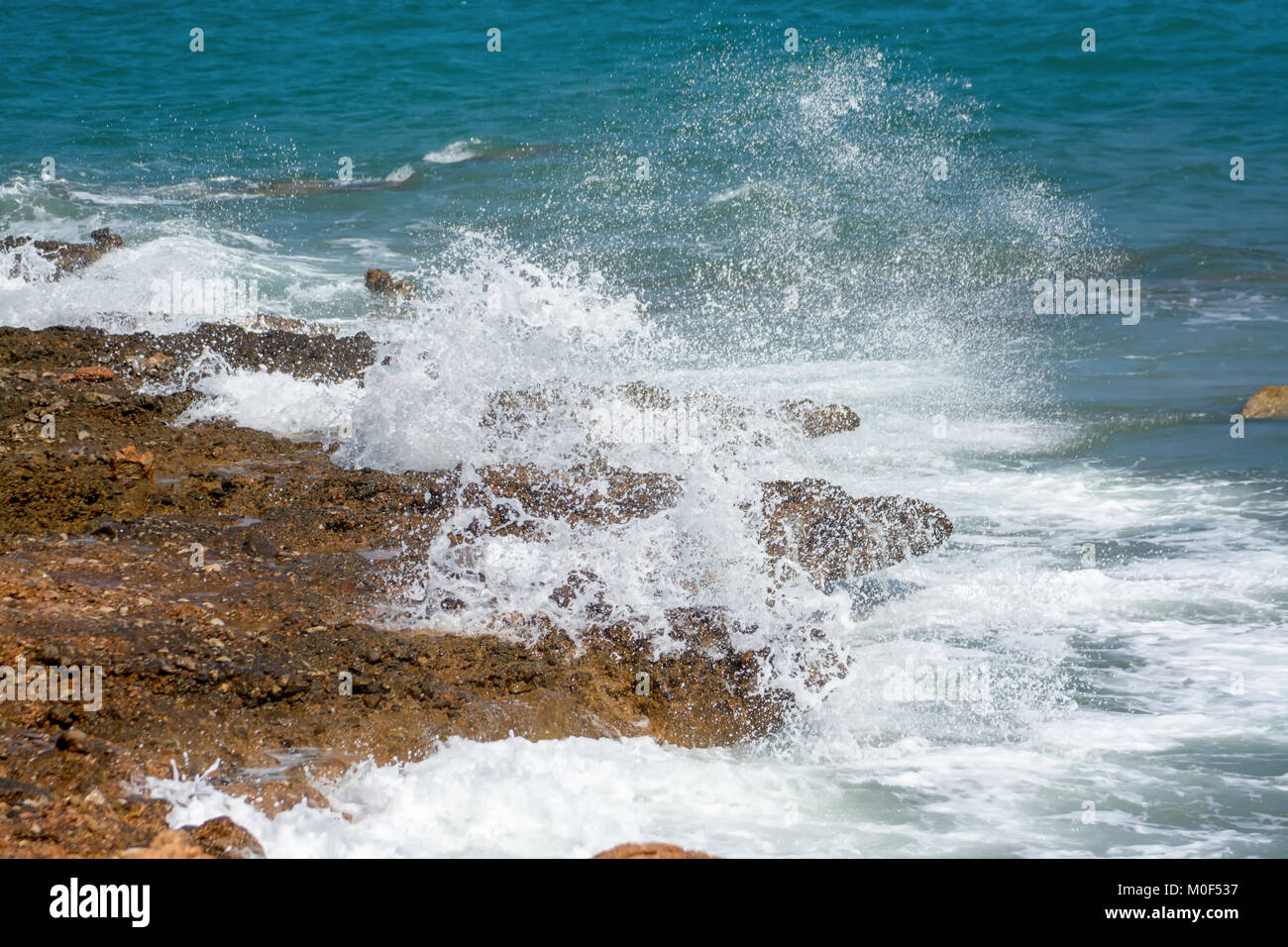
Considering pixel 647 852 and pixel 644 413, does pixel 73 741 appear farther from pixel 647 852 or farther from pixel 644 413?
pixel 644 413

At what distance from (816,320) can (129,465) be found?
6.90m

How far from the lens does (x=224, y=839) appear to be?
3105 mm

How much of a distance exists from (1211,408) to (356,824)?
7092mm

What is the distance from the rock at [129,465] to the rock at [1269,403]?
22.7 feet

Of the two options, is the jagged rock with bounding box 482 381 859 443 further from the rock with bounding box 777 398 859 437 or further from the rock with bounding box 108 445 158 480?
the rock with bounding box 108 445 158 480

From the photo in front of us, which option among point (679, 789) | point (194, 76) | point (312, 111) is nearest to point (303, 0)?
point (194, 76)

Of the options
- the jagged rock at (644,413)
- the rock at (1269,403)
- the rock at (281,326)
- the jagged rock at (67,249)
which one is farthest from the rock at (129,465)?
the rock at (1269,403)

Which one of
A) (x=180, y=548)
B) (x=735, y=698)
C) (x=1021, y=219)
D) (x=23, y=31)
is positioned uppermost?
(x=23, y=31)

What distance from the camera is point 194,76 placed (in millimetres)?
24453

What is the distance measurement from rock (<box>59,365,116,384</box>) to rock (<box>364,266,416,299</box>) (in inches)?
171

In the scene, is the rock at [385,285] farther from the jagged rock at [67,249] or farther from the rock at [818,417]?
the rock at [818,417]

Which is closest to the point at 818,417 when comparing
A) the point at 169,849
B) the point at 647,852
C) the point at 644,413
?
the point at 644,413

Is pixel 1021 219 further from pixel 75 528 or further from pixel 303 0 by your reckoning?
pixel 303 0

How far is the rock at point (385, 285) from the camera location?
38.1 feet
